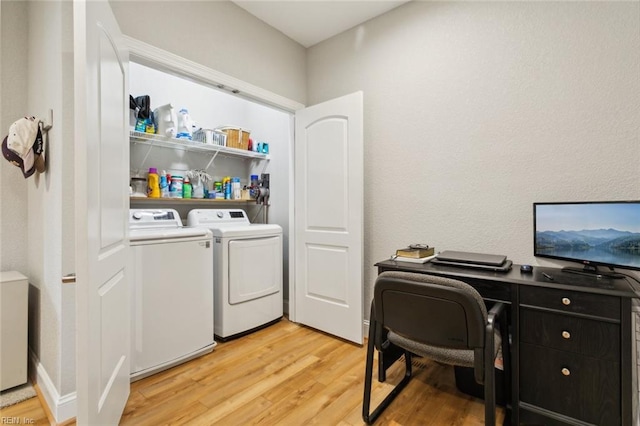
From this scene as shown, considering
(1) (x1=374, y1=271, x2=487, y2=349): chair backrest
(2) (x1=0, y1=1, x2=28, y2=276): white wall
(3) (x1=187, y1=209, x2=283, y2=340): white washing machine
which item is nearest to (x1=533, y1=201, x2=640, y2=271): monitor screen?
(1) (x1=374, y1=271, x2=487, y2=349): chair backrest

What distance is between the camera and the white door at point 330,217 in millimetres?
2449

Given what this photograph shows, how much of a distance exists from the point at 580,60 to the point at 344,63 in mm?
1714

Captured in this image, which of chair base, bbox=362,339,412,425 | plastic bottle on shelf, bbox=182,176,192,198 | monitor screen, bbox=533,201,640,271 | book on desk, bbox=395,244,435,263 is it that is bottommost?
chair base, bbox=362,339,412,425

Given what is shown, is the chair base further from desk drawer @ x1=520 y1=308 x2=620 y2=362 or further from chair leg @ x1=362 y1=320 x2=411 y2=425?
desk drawer @ x1=520 y1=308 x2=620 y2=362

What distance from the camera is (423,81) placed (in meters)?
2.29

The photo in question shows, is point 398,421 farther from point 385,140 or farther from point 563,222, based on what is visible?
point 385,140

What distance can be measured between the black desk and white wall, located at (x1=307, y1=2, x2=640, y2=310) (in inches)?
20.2

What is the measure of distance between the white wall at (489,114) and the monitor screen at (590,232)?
0.44ft

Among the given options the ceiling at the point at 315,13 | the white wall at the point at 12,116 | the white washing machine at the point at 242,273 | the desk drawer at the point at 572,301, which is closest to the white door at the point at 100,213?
the white washing machine at the point at 242,273

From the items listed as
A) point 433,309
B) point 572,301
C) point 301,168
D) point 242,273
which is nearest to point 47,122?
point 242,273

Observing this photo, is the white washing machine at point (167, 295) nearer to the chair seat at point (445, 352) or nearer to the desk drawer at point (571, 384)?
the chair seat at point (445, 352)

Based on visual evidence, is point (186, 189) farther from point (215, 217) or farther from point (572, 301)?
point (572, 301)

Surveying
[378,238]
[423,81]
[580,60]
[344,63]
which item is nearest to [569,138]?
[580,60]

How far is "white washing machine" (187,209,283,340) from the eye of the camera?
2.52 meters
